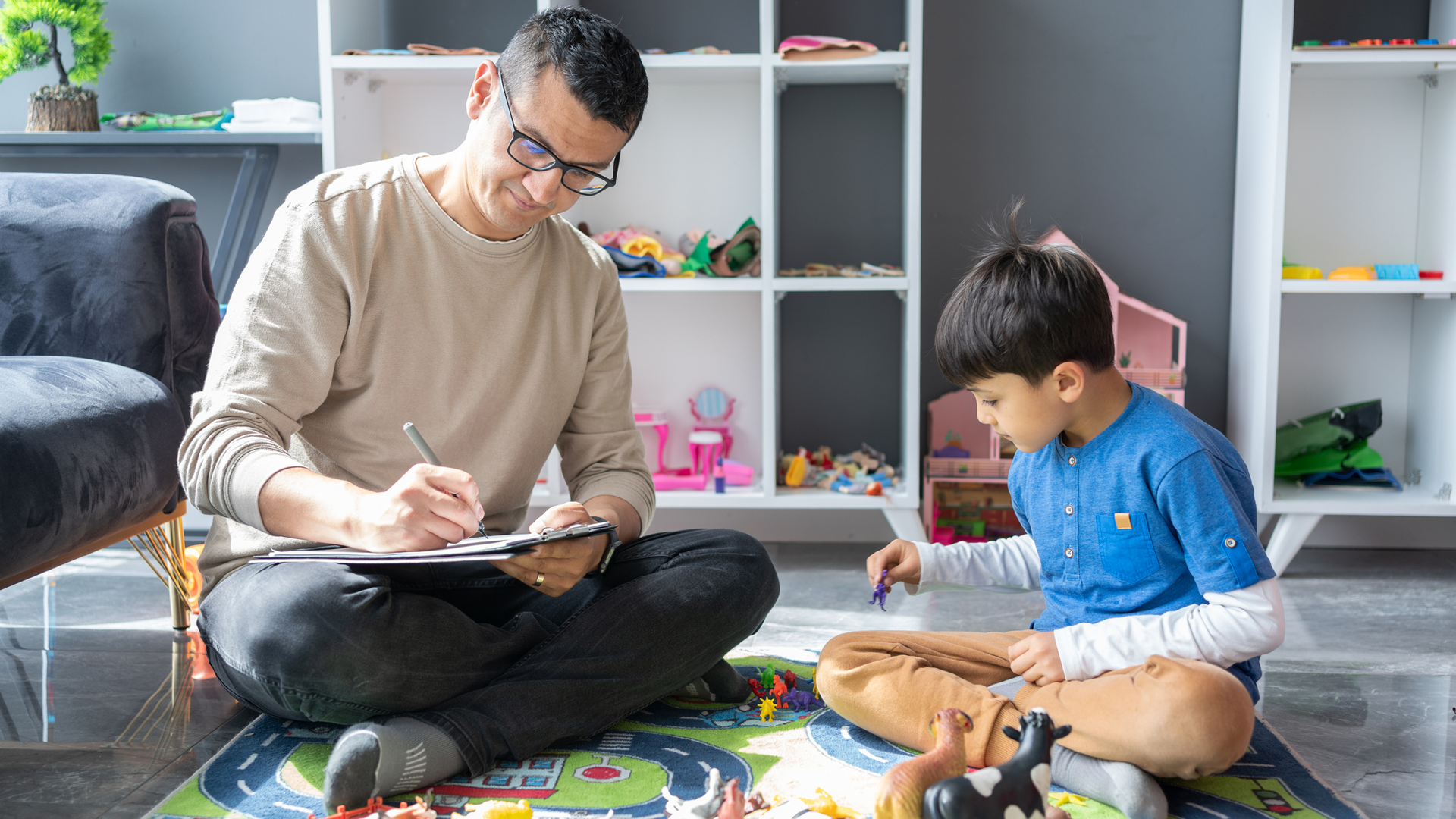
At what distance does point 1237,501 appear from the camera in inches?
43.5

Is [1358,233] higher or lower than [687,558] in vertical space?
higher

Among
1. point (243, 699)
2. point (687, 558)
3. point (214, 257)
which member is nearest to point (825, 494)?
point (687, 558)

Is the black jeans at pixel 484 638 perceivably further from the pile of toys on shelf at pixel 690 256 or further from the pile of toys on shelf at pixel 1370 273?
the pile of toys on shelf at pixel 1370 273

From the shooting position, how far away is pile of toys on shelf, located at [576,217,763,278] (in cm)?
222

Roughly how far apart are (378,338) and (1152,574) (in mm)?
922

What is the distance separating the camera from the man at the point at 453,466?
107cm

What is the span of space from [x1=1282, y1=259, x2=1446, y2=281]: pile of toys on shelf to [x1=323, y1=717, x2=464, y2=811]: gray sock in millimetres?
1884

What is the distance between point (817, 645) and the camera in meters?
1.66

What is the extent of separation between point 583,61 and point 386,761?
74cm

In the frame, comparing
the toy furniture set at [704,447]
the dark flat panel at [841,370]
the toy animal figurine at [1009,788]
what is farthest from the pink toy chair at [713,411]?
the toy animal figurine at [1009,788]

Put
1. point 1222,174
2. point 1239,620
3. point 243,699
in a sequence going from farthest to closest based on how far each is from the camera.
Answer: point 1222,174
point 243,699
point 1239,620

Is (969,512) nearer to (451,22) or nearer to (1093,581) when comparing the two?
(1093,581)

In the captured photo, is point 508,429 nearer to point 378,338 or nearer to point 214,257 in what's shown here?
point 378,338

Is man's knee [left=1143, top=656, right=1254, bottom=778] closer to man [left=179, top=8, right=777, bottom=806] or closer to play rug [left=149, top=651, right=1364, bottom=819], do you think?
play rug [left=149, top=651, right=1364, bottom=819]
